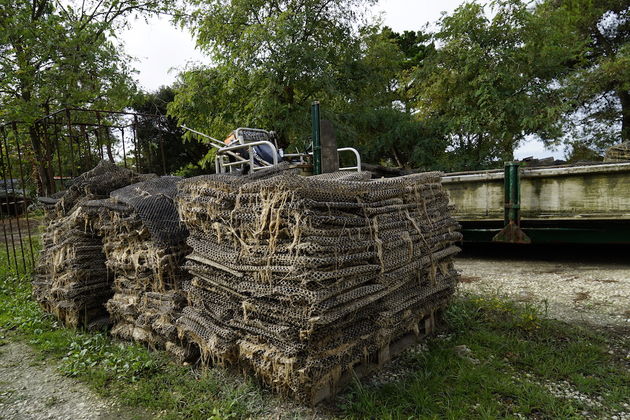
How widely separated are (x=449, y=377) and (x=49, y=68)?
8741 mm

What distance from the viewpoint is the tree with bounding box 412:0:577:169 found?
11.2m

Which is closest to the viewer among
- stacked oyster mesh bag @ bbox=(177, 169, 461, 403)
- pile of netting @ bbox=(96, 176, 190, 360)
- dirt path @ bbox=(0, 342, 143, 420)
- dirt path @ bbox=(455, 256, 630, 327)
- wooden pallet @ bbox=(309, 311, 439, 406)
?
stacked oyster mesh bag @ bbox=(177, 169, 461, 403)

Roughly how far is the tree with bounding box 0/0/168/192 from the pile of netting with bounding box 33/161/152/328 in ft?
9.59

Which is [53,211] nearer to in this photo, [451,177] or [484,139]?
[451,177]

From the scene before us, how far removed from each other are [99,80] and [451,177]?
7395 millimetres

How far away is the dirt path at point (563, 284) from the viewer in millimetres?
3990

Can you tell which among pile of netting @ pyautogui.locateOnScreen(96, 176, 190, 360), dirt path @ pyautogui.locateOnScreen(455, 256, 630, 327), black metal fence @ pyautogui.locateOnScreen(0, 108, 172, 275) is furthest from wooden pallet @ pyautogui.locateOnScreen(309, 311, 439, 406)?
black metal fence @ pyautogui.locateOnScreen(0, 108, 172, 275)

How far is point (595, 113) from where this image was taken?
1459 centimetres

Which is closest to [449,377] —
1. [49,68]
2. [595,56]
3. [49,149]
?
[49,149]

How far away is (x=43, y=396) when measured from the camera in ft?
9.77

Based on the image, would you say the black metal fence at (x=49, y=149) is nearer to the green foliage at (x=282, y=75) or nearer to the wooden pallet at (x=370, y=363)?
the green foliage at (x=282, y=75)

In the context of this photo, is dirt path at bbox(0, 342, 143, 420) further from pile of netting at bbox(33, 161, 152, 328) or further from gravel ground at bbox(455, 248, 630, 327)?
gravel ground at bbox(455, 248, 630, 327)

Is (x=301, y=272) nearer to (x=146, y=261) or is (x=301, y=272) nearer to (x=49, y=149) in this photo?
(x=146, y=261)

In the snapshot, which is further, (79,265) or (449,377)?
(79,265)
